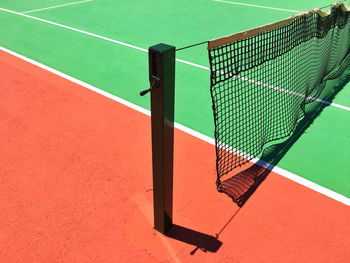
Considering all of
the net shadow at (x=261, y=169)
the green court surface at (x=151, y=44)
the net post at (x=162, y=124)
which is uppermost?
the net post at (x=162, y=124)

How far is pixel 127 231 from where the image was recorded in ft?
12.5

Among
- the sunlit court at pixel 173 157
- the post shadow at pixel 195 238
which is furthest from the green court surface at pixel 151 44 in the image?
the post shadow at pixel 195 238

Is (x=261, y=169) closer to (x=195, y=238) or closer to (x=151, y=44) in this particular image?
(x=195, y=238)

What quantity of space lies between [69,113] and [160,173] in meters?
3.65

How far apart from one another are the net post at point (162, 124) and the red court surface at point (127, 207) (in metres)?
0.48

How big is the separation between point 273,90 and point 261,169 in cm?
297

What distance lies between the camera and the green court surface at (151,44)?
5.43 meters

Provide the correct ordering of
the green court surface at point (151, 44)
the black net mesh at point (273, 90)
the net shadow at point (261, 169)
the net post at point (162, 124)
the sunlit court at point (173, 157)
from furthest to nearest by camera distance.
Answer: the green court surface at point (151, 44)
the black net mesh at point (273, 90)
the net shadow at point (261, 169)
the sunlit court at point (173, 157)
the net post at point (162, 124)

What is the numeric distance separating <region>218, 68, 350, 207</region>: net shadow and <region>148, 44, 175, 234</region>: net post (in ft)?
3.78

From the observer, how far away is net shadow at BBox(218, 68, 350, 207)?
14.4 ft

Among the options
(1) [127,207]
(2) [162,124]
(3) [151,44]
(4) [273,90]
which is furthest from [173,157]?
(3) [151,44]

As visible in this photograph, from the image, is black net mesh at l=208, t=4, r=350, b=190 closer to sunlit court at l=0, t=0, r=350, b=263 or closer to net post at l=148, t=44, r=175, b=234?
sunlit court at l=0, t=0, r=350, b=263

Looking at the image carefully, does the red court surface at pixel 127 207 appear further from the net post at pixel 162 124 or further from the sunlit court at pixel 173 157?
the net post at pixel 162 124

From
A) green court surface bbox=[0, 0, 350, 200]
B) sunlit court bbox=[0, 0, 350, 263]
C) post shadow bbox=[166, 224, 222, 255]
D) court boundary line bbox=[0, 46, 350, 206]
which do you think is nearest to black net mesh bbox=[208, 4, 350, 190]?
sunlit court bbox=[0, 0, 350, 263]
